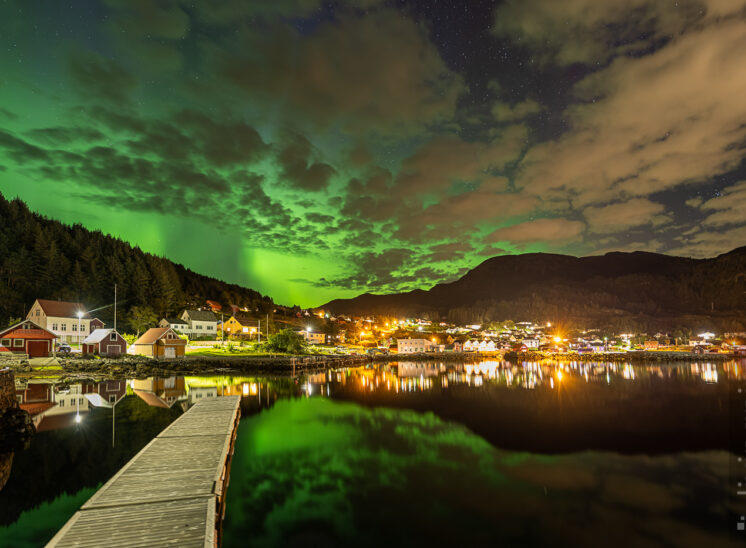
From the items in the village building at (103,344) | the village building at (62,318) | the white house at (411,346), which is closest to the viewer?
the village building at (103,344)

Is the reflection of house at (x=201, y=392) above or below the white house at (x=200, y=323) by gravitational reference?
below

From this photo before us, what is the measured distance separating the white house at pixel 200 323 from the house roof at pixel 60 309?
2713 centimetres

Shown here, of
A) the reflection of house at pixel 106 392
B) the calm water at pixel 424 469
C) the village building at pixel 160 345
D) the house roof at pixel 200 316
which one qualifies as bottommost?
the calm water at pixel 424 469

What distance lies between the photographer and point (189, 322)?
4365 inches

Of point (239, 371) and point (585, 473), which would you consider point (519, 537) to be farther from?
point (239, 371)

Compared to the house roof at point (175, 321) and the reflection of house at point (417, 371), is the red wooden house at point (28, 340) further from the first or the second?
the reflection of house at point (417, 371)

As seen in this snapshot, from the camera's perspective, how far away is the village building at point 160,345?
251 feet

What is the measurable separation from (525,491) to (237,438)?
20.2m

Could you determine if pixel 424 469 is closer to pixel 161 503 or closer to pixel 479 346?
pixel 161 503

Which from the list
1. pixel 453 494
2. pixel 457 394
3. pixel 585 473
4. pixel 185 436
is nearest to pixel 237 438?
pixel 185 436

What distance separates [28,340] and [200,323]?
2112 inches

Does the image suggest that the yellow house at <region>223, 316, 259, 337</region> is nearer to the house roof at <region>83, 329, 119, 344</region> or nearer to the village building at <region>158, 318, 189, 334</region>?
the village building at <region>158, 318, 189, 334</region>

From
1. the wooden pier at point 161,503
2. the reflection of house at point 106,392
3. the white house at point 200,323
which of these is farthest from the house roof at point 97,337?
the wooden pier at point 161,503

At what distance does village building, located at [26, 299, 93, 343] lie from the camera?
7675cm
